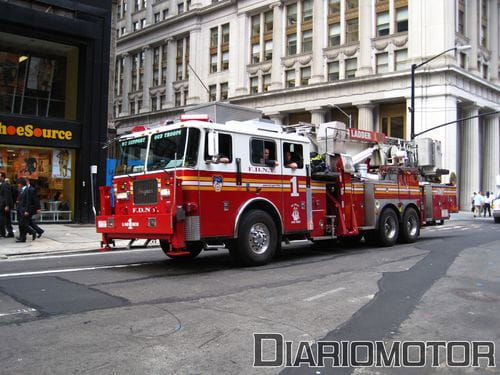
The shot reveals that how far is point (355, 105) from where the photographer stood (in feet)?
149

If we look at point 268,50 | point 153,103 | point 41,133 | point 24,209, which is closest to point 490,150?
point 268,50

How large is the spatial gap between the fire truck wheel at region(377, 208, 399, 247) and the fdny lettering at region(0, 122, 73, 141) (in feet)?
45.7

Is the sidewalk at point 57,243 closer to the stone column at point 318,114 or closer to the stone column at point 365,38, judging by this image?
the stone column at point 318,114

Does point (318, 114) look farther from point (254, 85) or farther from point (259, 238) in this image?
point (259, 238)

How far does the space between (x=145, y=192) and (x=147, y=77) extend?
198 ft

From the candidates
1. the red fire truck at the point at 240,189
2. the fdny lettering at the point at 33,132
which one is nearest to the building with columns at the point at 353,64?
the fdny lettering at the point at 33,132

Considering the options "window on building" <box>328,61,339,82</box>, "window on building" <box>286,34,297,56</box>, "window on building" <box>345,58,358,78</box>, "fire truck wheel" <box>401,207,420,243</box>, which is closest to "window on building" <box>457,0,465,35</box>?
"window on building" <box>345,58,358,78</box>

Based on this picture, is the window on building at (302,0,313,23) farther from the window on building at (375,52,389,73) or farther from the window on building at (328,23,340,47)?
the window on building at (375,52,389,73)

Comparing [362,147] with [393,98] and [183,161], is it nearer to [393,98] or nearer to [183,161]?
[183,161]

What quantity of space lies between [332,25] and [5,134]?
36448mm

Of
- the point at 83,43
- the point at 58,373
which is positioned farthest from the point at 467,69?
the point at 58,373

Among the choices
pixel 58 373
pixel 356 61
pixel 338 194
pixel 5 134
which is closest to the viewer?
pixel 58 373

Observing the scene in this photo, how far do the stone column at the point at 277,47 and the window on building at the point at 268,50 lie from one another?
90cm

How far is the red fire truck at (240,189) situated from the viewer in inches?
354
